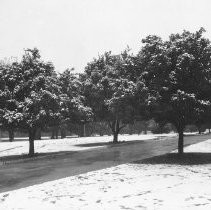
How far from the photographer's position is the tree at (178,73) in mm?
22156

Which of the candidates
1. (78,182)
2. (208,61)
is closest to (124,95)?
(208,61)

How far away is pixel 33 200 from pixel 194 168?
386 inches

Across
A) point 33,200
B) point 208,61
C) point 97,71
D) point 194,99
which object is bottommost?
point 33,200

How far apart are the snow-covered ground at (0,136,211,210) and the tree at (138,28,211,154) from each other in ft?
18.4

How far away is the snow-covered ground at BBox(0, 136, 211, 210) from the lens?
35.8ft

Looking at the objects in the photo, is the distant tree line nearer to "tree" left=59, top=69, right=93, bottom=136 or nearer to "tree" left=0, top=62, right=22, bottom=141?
"tree" left=0, top=62, right=22, bottom=141

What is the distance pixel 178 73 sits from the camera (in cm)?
Answer: 2269

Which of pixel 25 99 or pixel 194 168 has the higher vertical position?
pixel 25 99

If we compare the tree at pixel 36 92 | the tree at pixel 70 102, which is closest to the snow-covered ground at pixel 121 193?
the tree at pixel 36 92

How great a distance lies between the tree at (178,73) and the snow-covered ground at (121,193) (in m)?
5.59

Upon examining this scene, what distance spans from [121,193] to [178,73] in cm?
1168

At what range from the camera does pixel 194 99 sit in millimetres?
21656

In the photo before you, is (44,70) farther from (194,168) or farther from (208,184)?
(208,184)

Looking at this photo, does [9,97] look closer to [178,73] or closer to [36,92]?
[36,92]
